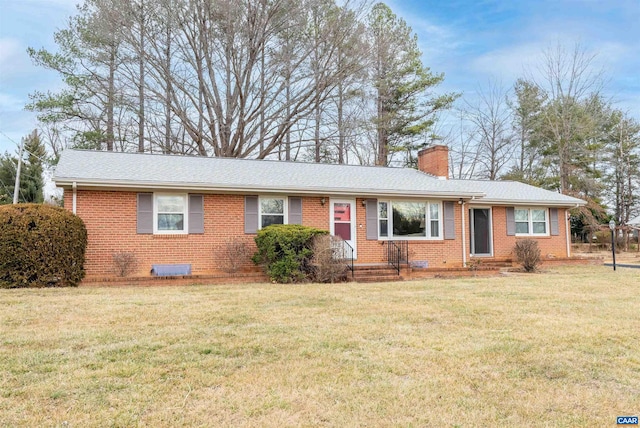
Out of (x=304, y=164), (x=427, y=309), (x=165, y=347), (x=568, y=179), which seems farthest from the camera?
(x=568, y=179)

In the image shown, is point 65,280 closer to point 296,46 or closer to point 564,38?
point 296,46

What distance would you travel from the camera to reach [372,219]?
43.5 ft

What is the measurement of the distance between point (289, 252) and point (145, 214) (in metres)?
3.99

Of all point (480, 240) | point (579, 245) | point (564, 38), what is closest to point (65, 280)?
point (480, 240)

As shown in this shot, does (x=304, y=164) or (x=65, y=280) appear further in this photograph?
(x=304, y=164)

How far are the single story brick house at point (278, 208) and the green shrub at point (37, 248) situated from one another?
50.8 inches

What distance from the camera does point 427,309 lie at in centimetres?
686

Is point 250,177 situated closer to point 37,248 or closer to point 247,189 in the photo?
point 247,189

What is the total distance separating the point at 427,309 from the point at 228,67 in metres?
17.2

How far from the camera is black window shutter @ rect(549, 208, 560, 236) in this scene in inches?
667

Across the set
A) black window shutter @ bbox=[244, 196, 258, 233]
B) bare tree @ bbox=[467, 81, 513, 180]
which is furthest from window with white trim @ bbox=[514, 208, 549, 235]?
bare tree @ bbox=[467, 81, 513, 180]

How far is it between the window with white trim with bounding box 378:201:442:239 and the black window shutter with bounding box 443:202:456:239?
0.17 metres

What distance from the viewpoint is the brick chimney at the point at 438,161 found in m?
16.5

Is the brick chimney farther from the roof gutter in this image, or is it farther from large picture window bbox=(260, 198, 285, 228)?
large picture window bbox=(260, 198, 285, 228)
